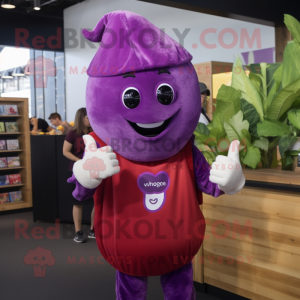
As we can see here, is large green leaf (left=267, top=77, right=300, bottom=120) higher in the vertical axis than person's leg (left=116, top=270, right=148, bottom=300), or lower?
higher

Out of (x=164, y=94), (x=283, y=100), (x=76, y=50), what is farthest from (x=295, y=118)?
(x=76, y=50)

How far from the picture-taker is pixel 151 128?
1456 mm

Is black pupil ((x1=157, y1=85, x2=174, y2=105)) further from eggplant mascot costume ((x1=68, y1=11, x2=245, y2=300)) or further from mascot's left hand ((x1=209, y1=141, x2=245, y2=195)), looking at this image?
mascot's left hand ((x1=209, y1=141, x2=245, y2=195))

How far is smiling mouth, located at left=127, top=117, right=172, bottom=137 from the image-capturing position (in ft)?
4.77

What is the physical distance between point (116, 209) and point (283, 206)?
1.03 metres

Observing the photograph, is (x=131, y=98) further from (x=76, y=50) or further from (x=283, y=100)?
(x=76, y=50)

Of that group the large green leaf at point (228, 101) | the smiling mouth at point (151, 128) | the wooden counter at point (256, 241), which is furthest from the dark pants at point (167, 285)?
the large green leaf at point (228, 101)

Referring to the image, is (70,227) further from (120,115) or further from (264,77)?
(120,115)

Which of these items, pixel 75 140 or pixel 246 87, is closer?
pixel 246 87

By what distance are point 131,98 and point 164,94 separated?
0.13 m

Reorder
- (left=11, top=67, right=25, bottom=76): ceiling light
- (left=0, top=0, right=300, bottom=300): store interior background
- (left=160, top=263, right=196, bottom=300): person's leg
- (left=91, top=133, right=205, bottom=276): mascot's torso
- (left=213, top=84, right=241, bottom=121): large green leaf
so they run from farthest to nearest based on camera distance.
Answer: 1. (left=11, top=67, right=25, bottom=76): ceiling light
2. (left=0, top=0, right=300, bottom=300): store interior background
3. (left=213, top=84, right=241, bottom=121): large green leaf
4. (left=160, top=263, right=196, bottom=300): person's leg
5. (left=91, top=133, right=205, bottom=276): mascot's torso

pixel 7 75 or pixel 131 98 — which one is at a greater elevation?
pixel 7 75

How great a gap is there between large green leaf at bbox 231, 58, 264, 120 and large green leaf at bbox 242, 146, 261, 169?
217mm

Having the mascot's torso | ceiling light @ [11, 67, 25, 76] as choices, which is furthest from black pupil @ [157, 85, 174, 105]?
ceiling light @ [11, 67, 25, 76]
